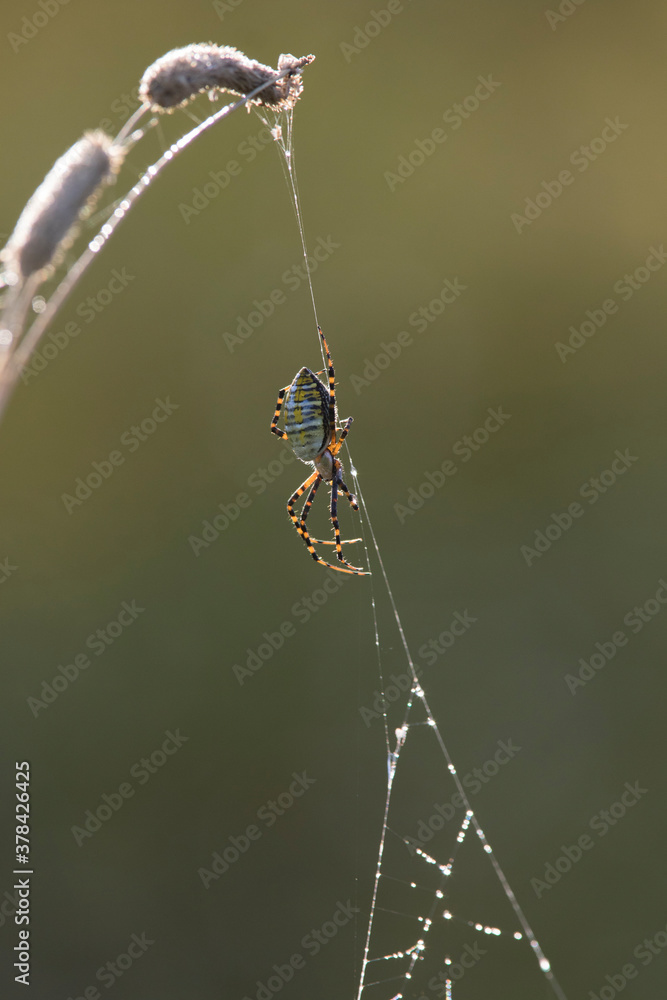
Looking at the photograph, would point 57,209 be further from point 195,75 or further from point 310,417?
point 310,417

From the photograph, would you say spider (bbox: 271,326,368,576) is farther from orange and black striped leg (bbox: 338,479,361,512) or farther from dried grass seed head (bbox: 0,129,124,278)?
dried grass seed head (bbox: 0,129,124,278)

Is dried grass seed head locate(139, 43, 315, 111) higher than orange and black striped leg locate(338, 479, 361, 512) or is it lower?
higher

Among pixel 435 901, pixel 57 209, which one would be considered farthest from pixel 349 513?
pixel 57 209

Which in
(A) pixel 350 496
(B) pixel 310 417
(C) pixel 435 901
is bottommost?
(C) pixel 435 901

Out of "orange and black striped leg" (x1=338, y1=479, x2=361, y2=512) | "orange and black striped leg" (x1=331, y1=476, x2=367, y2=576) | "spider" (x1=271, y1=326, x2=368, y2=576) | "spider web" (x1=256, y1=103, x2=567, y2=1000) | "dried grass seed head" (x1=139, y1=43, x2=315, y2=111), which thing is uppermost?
"dried grass seed head" (x1=139, y1=43, x2=315, y2=111)

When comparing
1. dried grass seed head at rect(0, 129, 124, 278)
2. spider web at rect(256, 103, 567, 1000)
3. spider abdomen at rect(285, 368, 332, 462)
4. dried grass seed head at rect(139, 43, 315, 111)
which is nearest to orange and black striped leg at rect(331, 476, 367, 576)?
spider abdomen at rect(285, 368, 332, 462)

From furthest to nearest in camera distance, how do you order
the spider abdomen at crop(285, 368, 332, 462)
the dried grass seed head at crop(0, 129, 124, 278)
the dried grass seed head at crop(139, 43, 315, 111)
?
the spider abdomen at crop(285, 368, 332, 462) → the dried grass seed head at crop(139, 43, 315, 111) → the dried grass seed head at crop(0, 129, 124, 278)

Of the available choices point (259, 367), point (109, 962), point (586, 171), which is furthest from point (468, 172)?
point (109, 962)
